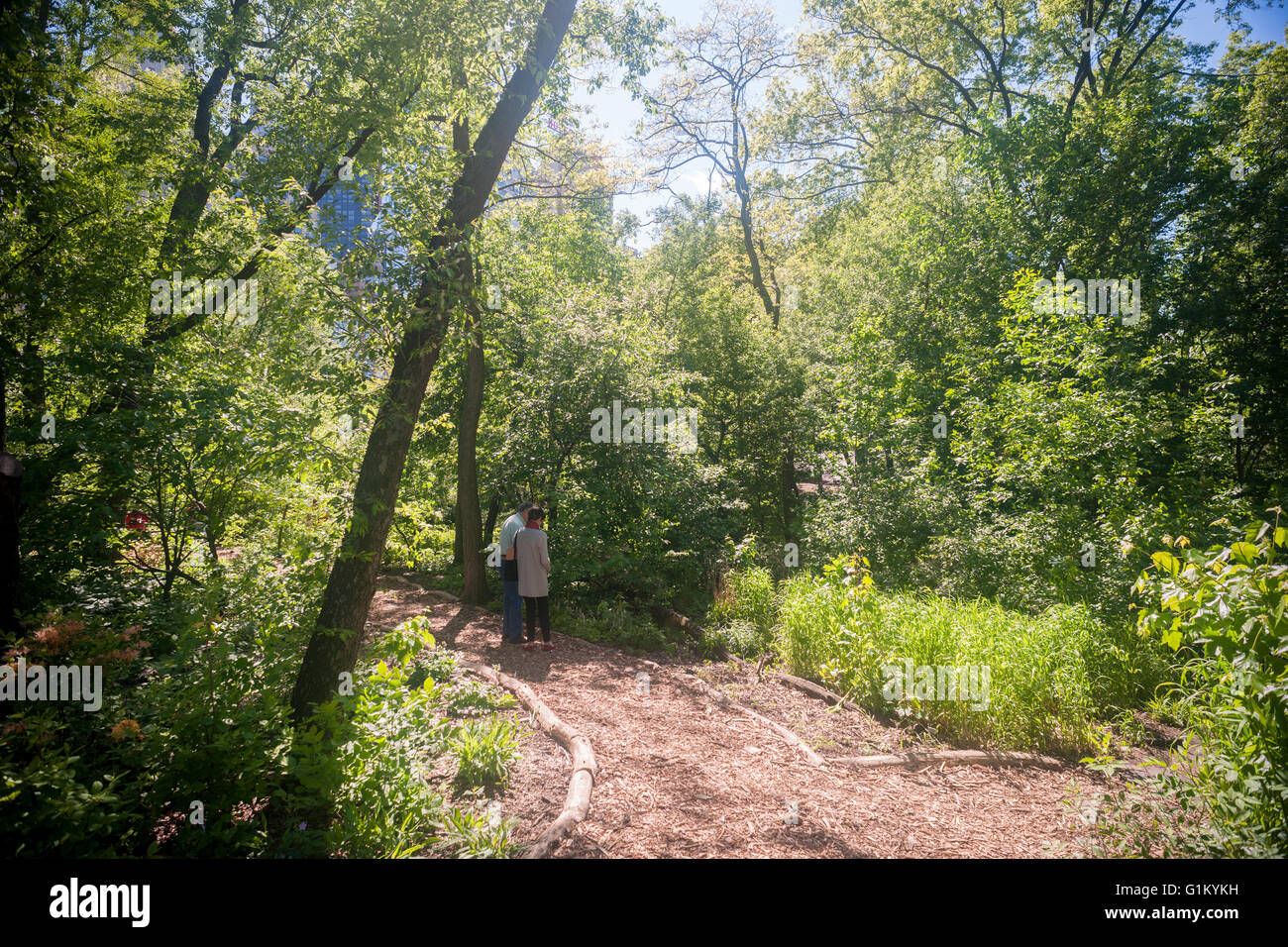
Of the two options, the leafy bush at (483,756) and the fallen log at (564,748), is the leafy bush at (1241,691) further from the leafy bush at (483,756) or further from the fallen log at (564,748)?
the leafy bush at (483,756)

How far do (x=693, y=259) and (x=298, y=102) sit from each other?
15.3 metres

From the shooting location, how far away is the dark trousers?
7.76 metres

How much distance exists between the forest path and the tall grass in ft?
1.32

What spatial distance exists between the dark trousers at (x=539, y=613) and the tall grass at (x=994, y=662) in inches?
→ 121

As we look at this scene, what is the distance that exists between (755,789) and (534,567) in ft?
13.4

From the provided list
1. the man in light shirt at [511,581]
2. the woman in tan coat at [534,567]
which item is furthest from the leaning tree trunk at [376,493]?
the man in light shirt at [511,581]

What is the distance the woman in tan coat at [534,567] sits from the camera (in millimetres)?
7613

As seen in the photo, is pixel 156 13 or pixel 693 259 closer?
pixel 156 13

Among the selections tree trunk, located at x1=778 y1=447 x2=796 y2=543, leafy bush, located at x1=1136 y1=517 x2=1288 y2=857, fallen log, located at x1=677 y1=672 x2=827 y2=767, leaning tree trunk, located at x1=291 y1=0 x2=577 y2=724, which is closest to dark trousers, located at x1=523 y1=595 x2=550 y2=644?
fallen log, located at x1=677 y1=672 x2=827 y2=767

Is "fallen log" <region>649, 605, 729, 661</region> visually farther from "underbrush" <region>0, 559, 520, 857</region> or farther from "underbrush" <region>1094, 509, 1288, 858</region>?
"underbrush" <region>1094, 509, 1288, 858</region>

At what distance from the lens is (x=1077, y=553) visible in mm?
7754
